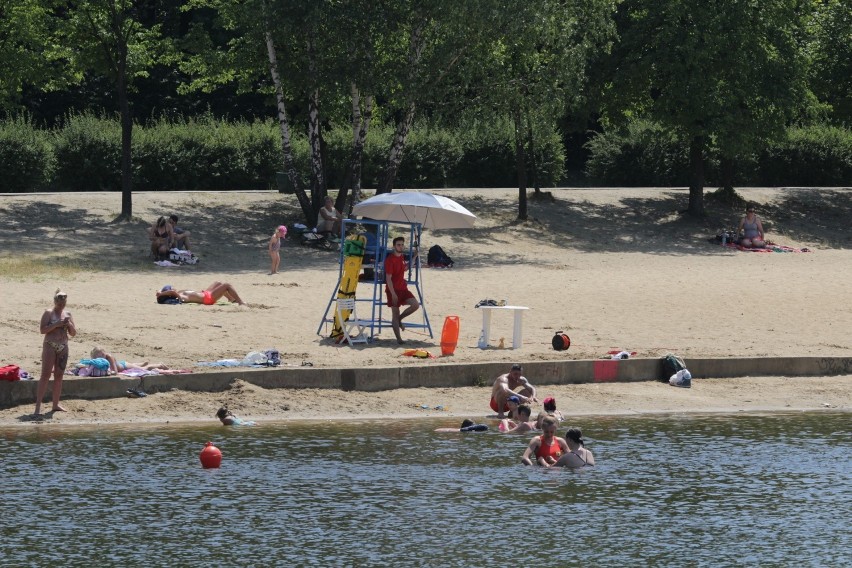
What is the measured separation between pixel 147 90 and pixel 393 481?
147ft

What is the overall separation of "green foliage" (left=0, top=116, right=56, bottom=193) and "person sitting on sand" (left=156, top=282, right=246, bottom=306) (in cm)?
1809

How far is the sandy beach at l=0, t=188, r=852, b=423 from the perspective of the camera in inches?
776

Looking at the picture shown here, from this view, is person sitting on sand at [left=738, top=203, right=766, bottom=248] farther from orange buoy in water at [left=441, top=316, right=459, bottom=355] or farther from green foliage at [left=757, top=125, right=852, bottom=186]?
Answer: orange buoy in water at [left=441, top=316, right=459, bottom=355]

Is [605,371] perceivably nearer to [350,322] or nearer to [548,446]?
[350,322]

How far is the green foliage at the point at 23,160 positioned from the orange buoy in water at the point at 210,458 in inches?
1094

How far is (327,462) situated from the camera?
1547cm

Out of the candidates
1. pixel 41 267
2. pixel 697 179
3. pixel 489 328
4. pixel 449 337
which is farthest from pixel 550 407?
pixel 697 179

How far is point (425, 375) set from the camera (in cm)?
1953

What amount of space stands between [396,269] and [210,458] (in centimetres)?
696

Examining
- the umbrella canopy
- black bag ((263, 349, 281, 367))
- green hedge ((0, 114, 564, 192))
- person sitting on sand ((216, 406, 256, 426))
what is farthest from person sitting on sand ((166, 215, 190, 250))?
person sitting on sand ((216, 406, 256, 426))

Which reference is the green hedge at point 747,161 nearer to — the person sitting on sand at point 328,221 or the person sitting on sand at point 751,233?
the person sitting on sand at point 751,233

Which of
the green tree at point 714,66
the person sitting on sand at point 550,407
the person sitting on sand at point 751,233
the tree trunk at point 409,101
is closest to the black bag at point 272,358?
the person sitting on sand at point 550,407

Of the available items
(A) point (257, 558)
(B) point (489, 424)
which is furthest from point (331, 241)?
(A) point (257, 558)

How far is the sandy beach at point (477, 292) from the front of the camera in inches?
776
